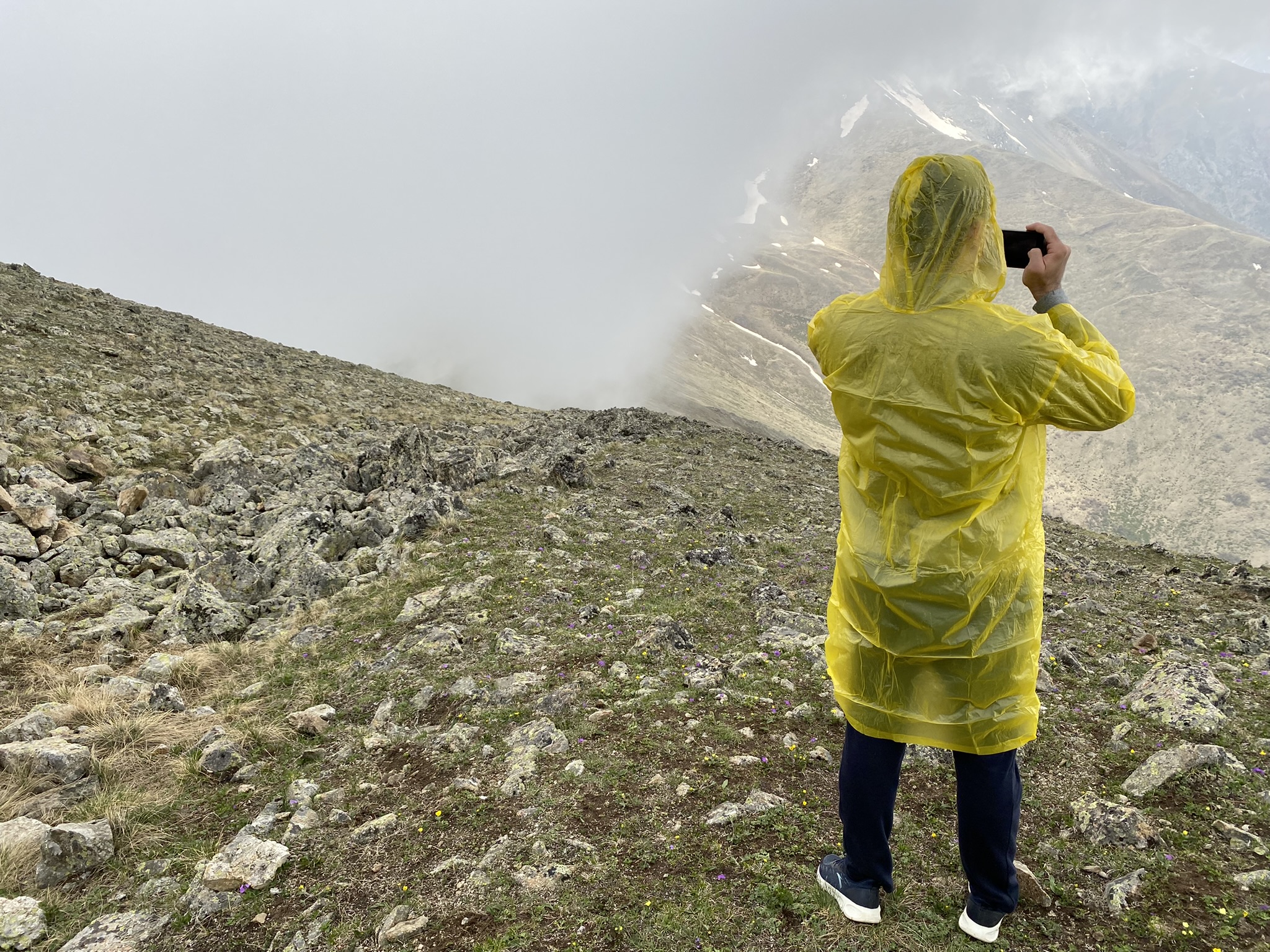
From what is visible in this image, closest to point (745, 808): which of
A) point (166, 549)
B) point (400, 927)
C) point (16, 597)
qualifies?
point (400, 927)

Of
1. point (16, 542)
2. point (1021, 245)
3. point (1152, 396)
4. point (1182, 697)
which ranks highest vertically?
point (1152, 396)

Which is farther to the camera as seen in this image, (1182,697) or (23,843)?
(1182,697)

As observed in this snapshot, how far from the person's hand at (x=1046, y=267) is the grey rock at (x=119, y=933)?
5.86 metres

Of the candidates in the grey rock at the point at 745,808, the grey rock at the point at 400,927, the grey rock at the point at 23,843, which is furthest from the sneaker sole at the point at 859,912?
the grey rock at the point at 23,843

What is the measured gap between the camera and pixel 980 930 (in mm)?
3232

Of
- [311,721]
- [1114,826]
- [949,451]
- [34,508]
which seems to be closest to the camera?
[949,451]

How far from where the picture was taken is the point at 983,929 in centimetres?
323

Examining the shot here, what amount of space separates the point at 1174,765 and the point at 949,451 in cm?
388

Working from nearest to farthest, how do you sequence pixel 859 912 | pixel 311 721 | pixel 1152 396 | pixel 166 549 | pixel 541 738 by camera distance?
pixel 859 912
pixel 541 738
pixel 311 721
pixel 166 549
pixel 1152 396

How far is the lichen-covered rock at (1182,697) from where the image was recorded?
206 inches

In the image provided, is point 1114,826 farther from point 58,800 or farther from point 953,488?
point 58,800

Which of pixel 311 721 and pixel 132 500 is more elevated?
pixel 132 500

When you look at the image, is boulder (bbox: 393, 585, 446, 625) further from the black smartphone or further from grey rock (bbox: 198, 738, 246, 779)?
the black smartphone

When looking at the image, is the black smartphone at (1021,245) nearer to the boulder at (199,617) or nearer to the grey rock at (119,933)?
the grey rock at (119,933)
